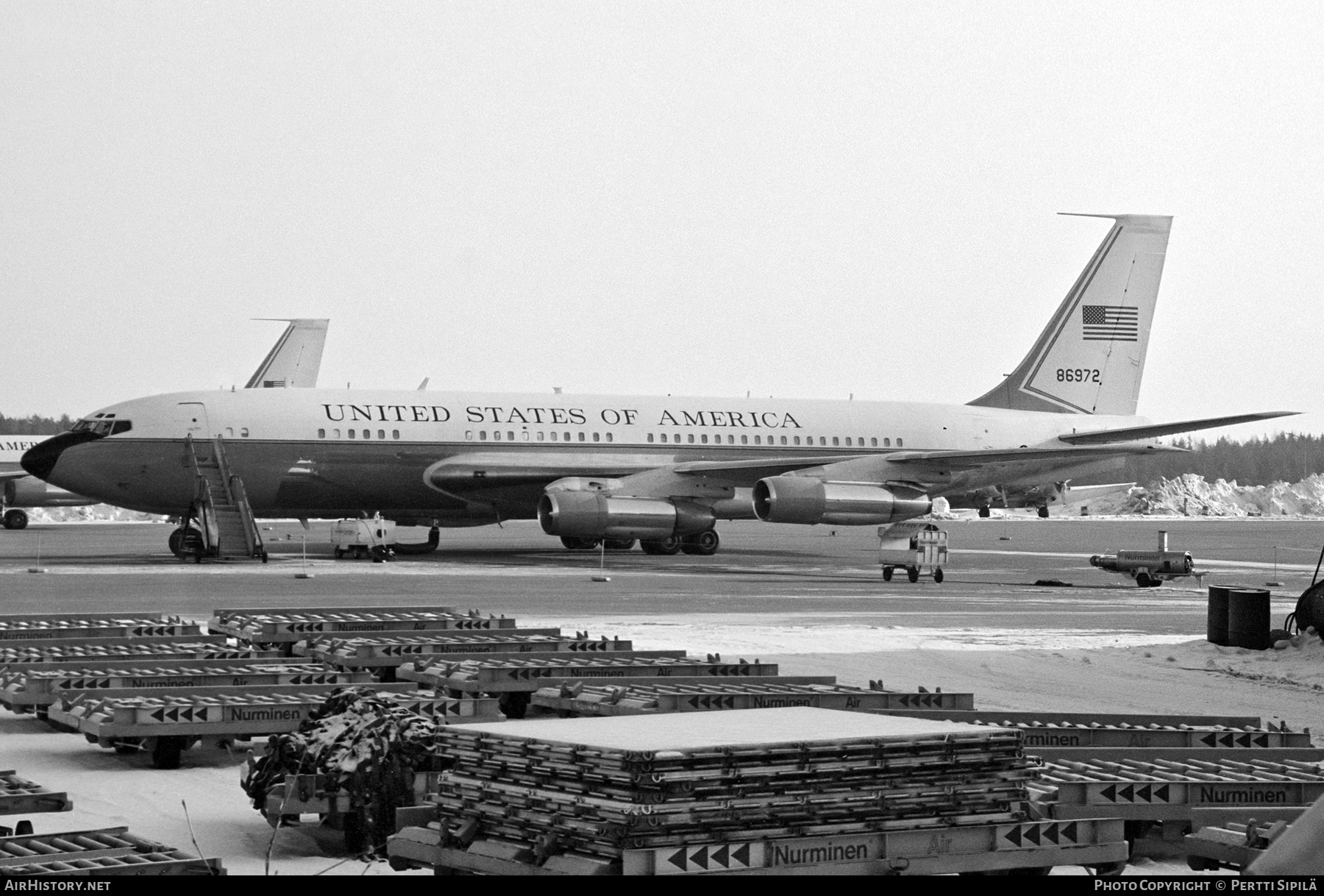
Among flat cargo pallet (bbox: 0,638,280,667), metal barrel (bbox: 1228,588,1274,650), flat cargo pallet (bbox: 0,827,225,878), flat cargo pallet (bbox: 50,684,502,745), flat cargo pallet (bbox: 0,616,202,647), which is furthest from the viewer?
metal barrel (bbox: 1228,588,1274,650)

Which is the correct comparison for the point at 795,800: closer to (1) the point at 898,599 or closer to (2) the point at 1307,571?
(1) the point at 898,599

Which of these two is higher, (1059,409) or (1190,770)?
(1059,409)

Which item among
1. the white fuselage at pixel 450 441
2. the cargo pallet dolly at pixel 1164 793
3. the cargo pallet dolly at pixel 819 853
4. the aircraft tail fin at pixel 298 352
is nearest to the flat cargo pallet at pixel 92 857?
the cargo pallet dolly at pixel 819 853

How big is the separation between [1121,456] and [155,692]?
1286 inches

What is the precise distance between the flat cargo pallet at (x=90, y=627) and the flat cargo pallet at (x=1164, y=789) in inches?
409

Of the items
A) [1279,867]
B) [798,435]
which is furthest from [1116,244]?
[1279,867]

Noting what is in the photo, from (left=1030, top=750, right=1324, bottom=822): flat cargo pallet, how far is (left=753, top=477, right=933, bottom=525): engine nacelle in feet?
78.6

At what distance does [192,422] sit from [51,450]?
285cm

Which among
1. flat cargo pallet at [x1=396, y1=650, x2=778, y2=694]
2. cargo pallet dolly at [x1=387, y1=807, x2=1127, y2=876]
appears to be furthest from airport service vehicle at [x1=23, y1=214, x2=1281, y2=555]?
cargo pallet dolly at [x1=387, y1=807, x2=1127, y2=876]

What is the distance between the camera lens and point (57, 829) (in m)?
8.61

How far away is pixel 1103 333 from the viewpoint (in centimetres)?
4391

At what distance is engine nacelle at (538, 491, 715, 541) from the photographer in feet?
111

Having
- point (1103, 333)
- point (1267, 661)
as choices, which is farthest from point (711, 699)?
point (1103, 333)

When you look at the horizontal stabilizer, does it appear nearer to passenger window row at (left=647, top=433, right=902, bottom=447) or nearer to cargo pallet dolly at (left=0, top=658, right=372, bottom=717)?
passenger window row at (left=647, top=433, right=902, bottom=447)
